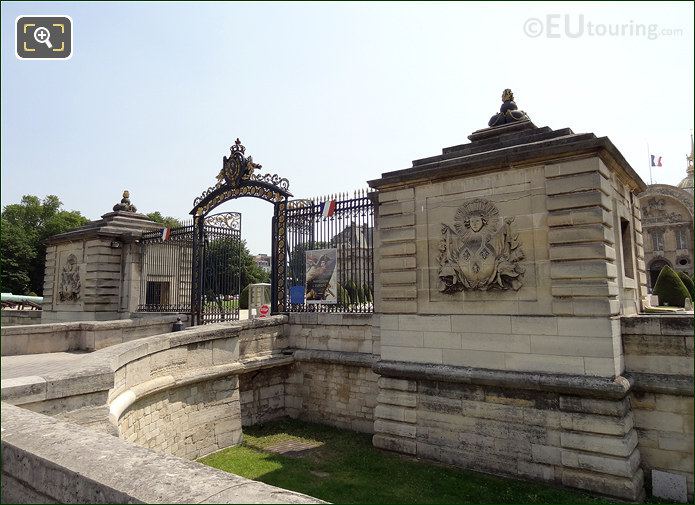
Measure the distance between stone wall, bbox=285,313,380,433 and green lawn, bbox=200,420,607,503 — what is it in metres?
0.90

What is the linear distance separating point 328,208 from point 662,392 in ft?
26.9

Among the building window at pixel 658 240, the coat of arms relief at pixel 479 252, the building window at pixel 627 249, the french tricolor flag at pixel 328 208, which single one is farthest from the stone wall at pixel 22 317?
the building window at pixel 658 240

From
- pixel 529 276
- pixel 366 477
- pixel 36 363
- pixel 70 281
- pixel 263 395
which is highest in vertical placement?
pixel 70 281

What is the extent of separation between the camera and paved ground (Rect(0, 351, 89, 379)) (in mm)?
7827

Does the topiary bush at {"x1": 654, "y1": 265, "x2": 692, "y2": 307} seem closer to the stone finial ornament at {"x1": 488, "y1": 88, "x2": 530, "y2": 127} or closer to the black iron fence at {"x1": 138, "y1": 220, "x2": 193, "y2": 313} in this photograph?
the stone finial ornament at {"x1": 488, "y1": 88, "x2": 530, "y2": 127}

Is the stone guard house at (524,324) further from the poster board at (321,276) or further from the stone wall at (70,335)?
the stone wall at (70,335)

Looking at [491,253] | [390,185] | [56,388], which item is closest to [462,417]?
[491,253]

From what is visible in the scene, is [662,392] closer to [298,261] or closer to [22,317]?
[298,261]

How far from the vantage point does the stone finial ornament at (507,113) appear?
935 centimetres

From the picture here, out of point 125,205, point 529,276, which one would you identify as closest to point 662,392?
point 529,276

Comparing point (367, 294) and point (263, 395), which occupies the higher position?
point (367, 294)

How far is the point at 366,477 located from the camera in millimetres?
8250

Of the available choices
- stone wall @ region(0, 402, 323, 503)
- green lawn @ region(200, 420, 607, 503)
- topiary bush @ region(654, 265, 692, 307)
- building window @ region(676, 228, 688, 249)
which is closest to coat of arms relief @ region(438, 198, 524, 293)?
green lawn @ region(200, 420, 607, 503)

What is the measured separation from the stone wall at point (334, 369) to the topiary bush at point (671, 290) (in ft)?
42.8
